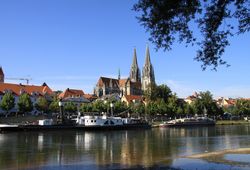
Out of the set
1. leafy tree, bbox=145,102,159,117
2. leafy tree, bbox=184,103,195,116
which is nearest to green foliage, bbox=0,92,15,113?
leafy tree, bbox=145,102,159,117

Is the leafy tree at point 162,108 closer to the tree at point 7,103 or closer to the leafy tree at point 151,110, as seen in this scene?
the leafy tree at point 151,110

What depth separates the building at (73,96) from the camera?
16906cm

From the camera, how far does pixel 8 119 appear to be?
109312 millimetres

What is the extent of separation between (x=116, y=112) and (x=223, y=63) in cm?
12593

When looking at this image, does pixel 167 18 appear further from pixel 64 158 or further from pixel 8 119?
pixel 8 119

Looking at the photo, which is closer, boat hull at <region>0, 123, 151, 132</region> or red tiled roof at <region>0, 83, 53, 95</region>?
boat hull at <region>0, 123, 151, 132</region>

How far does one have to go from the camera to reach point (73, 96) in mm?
175875

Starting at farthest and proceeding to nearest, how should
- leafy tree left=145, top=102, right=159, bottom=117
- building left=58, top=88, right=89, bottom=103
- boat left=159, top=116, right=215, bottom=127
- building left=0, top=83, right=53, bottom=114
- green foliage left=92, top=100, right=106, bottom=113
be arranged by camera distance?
building left=58, top=88, right=89, bottom=103, building left=0, top=83, right=53, bottom=114, leafy tree left=145, top=102, right=159, bottom=117, green foliage left=92, top=100, right=106, bottom=113, boat left=159, top=116, right=215, bottom=127

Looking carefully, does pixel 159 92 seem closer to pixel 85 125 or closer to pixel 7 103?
pixel 7 103

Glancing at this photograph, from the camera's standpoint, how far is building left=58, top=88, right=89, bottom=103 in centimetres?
16906

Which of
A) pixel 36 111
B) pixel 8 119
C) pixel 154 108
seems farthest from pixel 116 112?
pixel 8 119

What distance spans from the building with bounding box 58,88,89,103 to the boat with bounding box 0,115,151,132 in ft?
231

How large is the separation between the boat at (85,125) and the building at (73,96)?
70.3 metres

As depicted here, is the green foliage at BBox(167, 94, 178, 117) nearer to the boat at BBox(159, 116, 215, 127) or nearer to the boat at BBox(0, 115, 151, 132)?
the boat at BBox(159, 116, 215, 127)
